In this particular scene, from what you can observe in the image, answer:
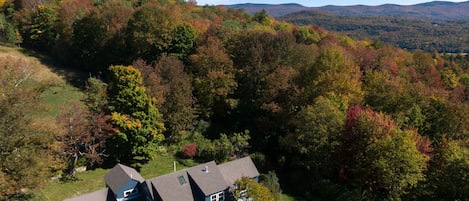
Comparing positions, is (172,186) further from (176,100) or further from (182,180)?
(176,100)

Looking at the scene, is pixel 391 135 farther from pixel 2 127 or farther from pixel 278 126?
pixel 2 127

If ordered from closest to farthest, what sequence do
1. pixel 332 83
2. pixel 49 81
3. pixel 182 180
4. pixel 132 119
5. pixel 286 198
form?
pixel 182 180
pixel 286 198
pixel 132 119
pixel 332 83
pixel 49 81

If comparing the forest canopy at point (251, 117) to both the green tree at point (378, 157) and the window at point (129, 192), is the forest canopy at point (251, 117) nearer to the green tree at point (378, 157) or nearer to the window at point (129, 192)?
the green tree at point (378, 157)

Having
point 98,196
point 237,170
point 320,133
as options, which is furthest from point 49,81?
point 320,133

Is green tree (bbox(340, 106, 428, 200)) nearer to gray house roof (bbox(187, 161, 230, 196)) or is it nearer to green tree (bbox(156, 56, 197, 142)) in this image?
gray house roof (bbox(187, 161, 230, 196))

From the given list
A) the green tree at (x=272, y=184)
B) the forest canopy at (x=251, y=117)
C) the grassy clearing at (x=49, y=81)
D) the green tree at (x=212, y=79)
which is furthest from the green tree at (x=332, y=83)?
the grassy clearing at (x=49, y=81)

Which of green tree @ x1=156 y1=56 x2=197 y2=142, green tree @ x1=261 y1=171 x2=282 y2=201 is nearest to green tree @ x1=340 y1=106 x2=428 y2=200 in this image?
green tree @ x1=261 y1=171 x2=282 y2=201

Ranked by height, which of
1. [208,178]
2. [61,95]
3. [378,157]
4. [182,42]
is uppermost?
[182,42]
